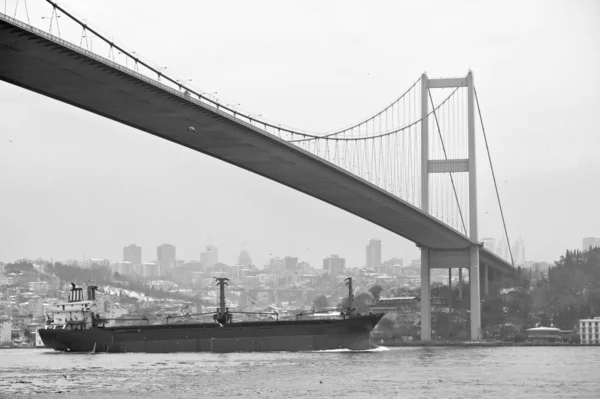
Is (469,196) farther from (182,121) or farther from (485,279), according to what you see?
(182,121)

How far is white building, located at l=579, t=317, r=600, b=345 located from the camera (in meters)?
66.2

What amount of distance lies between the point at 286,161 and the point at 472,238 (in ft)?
50.8

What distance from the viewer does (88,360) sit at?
4431cm

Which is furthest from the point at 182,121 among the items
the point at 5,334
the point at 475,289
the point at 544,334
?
the point at 5,334

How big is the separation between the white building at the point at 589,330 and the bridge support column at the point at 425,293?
13115mm

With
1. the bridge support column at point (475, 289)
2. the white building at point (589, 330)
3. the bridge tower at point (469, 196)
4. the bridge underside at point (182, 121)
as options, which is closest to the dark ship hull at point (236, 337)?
the bridge underside at point (182, 121)

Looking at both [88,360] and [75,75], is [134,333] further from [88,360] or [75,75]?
[75,75]

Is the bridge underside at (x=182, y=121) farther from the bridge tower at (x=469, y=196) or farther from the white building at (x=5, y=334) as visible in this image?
the white building at (x=5, y=334)

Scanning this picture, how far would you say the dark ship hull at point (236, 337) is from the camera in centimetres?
4775

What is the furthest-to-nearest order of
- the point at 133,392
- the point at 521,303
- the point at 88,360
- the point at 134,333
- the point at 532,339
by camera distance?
the point at 521,303, the point at 532,339, the point at 134,333, the point at 88,360, the point at 133,392

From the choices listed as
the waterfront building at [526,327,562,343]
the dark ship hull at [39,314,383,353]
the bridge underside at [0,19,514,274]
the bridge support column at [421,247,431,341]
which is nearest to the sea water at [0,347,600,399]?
the dark ship hull at [39,314,383,353]

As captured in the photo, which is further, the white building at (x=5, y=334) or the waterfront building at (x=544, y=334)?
the white building at (x=5, y=334)

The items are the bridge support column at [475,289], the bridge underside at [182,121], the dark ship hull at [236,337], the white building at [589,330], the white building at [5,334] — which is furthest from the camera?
the white building at [5,334]

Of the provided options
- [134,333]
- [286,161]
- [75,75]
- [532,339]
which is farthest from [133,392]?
[532,339]
